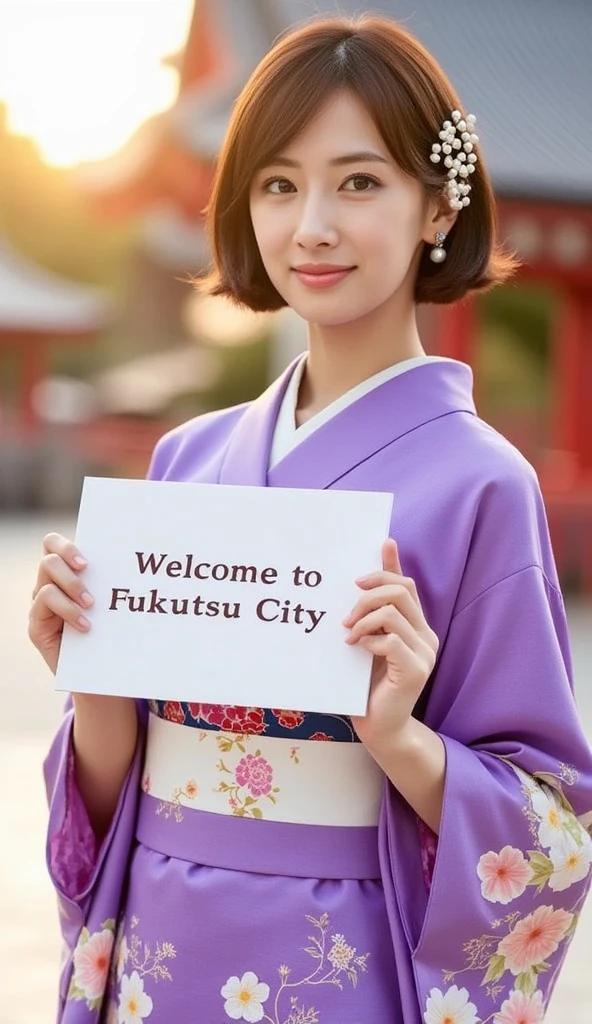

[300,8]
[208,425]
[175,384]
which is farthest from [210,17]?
[175,384]

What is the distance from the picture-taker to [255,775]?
4.94 ft

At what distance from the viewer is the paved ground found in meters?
3.05

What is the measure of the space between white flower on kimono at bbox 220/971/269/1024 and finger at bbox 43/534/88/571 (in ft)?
1.55

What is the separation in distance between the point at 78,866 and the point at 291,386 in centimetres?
64

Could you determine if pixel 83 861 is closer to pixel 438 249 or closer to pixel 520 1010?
pixel 520 1010

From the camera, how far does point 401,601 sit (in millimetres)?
1345

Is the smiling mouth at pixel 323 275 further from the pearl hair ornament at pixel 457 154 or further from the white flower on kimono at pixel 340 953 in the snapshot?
the white flower on kimono at pixel 340 953

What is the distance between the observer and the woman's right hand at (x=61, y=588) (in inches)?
57.2

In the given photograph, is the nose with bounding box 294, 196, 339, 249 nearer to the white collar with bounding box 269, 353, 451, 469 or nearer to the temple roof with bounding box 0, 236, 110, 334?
the white collar with bounding box 269, 353, 451, 469

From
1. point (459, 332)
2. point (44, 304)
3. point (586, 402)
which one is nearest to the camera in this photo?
point (459, 332)

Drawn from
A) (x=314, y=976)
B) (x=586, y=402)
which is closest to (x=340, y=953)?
(x=314, y=976)

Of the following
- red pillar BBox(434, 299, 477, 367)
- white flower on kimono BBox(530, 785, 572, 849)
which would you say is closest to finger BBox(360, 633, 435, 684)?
white flower on kimono BBox(530, 785, 572, 849)

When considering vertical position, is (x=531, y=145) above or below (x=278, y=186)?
above

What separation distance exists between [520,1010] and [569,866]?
17 centimetres
